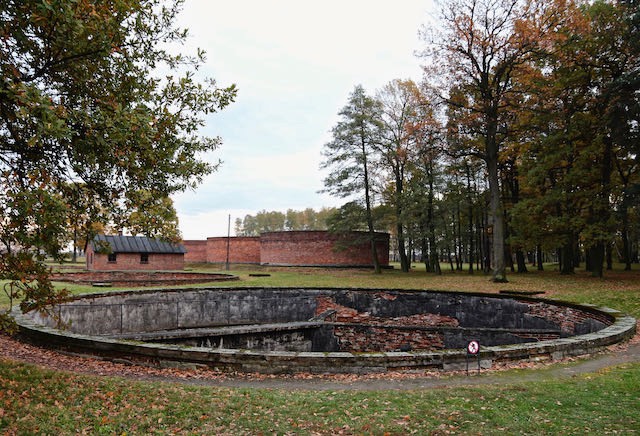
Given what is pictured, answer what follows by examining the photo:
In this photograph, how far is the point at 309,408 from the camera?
543 centimetres

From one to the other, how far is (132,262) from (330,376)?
103ft

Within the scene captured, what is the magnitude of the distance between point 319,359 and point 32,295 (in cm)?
464

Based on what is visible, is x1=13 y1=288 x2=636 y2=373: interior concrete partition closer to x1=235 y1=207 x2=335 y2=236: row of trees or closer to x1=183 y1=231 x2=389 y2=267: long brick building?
x1=183 y1=231 x2=389 y2=267: long brick building

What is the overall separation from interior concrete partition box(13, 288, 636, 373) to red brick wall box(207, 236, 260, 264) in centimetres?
2371

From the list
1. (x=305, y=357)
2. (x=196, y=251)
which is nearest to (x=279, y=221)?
(x=196, y=251)

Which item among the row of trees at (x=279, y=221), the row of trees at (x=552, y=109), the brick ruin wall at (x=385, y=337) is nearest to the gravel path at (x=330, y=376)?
the brick ruin wall at (x=385, y=337)

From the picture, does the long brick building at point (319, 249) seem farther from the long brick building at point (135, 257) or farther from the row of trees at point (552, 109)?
the row of trees at point (552, 109)

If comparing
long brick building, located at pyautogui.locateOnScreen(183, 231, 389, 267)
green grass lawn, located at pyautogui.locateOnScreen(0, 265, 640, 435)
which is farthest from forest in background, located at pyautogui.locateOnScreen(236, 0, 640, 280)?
green grass lawn, located at pyautogui.locateOnScreen(0, 265, 640, 435)

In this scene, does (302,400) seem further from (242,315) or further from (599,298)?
(599,298)

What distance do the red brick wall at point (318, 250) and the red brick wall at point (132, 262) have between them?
860 cm

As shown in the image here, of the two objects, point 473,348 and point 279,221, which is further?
point 279,221

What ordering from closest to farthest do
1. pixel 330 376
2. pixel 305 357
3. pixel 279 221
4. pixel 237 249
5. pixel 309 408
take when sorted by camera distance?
1. pixel 309 408
2. pixel 330 376
3. pixel 305 357
4. pixel 237 249
5. pixel 279 221

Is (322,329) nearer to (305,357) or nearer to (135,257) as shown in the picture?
(305,357)

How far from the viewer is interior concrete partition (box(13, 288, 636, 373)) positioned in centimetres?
755
